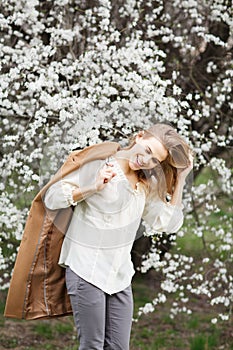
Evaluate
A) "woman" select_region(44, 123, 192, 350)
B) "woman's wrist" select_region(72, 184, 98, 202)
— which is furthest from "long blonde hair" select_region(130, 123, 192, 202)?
"woman's wrist" select_region(72, 184, 98, 202)

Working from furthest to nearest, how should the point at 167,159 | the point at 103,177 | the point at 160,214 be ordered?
the point at 160,214 < the point at 167,159 < the point at 103,177

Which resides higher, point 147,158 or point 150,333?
point 147,158

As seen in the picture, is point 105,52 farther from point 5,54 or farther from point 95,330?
point 95,330

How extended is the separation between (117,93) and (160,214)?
1262mm

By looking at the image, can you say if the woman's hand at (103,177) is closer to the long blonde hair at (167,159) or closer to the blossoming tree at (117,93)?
the long blonde hair at (167,159)

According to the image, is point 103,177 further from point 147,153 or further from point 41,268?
point 41,268

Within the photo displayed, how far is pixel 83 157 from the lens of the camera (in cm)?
275

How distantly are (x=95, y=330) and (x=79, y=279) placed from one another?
0.70ft

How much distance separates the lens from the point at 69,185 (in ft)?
8.77

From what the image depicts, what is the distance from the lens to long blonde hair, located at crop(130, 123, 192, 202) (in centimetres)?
277

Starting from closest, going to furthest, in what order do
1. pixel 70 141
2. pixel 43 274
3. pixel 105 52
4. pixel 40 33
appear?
pixel 43 274
pixel 70 141
pixel 105 52
pixel 40 33

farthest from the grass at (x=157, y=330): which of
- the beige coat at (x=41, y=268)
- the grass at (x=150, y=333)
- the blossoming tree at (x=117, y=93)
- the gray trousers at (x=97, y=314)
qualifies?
the gray trousers at (x=97, y=314)

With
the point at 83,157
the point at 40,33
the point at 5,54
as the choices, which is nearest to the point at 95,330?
the point at 83,157

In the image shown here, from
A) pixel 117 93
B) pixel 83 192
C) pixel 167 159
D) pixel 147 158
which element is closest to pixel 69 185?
pixel 83 192
